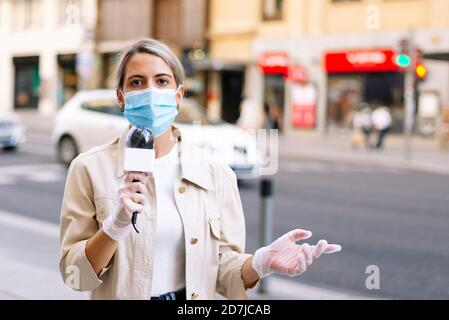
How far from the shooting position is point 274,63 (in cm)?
3058

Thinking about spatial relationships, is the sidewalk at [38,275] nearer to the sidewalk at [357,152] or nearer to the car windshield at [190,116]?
the car windshield at [190,116]

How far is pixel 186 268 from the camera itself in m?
2.25

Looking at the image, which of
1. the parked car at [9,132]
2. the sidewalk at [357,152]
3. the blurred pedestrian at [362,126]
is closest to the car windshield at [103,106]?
the parked car at [9,132]

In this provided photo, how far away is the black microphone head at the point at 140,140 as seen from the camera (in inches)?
75.5

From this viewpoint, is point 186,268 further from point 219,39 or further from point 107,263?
point 219,39

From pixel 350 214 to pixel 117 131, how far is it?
4.71 meters

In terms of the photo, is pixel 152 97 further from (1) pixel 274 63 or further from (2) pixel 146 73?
(1) pixel 274 63

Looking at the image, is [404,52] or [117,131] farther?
[404,52]

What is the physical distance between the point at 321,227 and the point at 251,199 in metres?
2.57

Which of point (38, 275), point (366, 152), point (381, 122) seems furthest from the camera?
point (381, 122)

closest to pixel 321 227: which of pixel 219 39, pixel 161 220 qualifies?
pixel 161 220

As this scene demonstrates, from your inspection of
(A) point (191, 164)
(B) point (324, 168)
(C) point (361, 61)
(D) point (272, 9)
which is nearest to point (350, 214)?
(B) point (324, 168)

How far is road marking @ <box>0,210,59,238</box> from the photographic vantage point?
8.08 meters

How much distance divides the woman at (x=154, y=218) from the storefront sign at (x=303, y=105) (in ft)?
89.5
